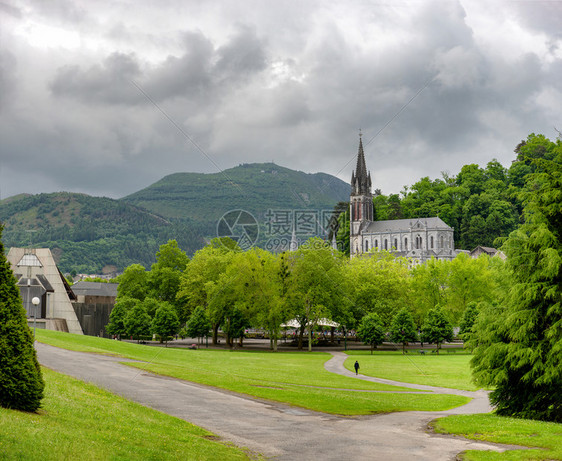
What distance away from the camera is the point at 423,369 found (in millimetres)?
47844

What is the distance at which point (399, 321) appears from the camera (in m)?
66.1

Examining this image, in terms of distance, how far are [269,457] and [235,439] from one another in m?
2.01

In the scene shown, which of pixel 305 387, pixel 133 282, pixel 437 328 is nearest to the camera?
pixel 305 387

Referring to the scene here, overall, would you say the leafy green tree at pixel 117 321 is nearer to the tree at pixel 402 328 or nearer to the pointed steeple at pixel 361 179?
the tree at pixel 402 328

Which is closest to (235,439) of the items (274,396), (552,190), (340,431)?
(340,431)

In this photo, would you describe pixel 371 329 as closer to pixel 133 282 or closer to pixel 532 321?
pixel 133 282

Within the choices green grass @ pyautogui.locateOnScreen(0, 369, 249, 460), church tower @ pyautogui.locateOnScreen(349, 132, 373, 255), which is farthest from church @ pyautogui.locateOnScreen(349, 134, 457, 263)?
green grass @ pyautogui.locateOnScreen(0, 369, 249, 460)

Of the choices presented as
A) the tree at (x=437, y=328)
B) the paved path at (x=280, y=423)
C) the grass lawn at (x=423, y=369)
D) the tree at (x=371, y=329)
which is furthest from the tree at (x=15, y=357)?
the tree at (x=437, y=328)

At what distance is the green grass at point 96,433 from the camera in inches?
433

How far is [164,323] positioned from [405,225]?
391 feet

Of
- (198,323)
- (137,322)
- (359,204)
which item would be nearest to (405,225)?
(359,204)

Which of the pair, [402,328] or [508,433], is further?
[402,328]

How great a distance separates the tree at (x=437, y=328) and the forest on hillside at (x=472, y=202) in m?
85.0

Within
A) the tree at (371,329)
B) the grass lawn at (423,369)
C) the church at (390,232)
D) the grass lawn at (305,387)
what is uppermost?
the church at (390,232)
